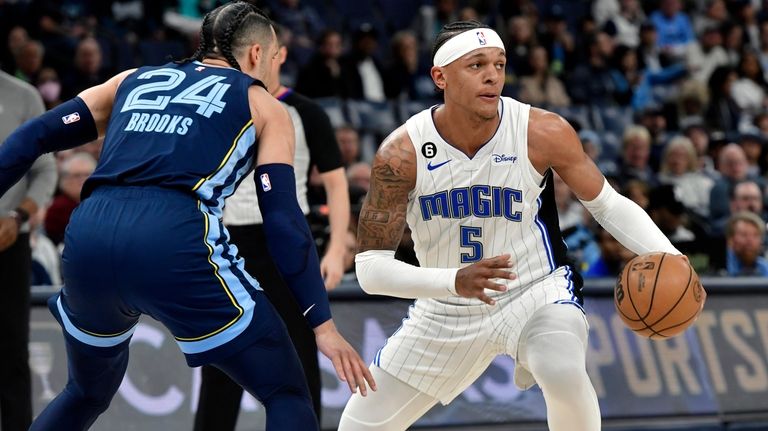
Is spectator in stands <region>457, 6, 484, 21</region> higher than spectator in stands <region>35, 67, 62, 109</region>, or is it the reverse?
spectator in stands <region>457, 6, 484, 21</region>

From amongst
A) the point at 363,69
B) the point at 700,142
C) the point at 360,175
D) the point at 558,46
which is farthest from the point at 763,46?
the point at 360,175

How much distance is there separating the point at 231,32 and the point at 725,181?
7.95m

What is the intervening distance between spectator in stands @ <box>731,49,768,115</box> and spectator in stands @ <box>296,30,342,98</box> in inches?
219

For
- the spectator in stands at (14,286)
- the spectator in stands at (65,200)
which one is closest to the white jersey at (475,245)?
the spectator in stands at (14,286)

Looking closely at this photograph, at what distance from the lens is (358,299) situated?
24.7 feet

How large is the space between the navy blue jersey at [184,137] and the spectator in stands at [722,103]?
11.6 metres

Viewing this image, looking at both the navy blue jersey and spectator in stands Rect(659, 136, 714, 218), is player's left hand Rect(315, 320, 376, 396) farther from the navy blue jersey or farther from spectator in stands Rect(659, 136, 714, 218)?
spectator in stands Rect(659, 136, 714, 218)

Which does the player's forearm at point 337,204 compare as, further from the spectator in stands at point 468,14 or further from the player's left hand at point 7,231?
the spectator in stands at point 468,14

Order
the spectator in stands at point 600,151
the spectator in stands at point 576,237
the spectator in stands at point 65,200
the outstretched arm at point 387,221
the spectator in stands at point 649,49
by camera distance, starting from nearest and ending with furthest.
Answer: the outstretched arm at point 387,221 → the spectator in stands at point 65,200 → the spectator in stands at point 576,237 → the spectator in stands at point 600,151 → the spectator in stands at point 649,49

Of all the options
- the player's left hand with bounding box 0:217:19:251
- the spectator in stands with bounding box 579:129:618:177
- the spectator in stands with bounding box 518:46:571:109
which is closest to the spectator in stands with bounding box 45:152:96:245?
the player's left hand with bounding box 0:217:19:251

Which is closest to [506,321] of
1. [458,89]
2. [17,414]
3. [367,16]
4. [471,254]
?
[471,254]

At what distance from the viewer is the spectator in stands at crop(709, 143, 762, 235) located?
440 inches

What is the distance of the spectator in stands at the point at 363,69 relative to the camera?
42.0 feet

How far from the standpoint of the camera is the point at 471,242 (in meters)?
5.03
